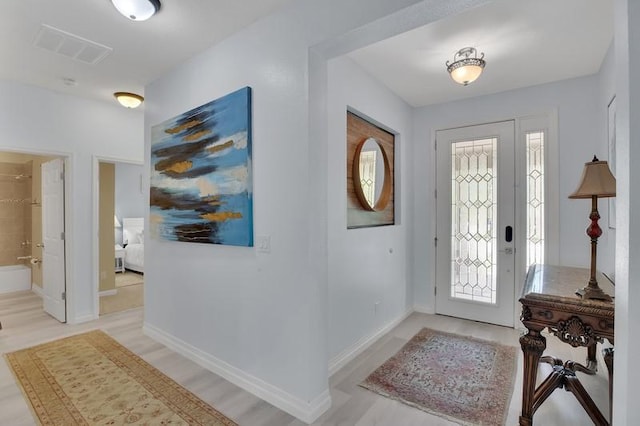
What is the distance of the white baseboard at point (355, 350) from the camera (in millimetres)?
2656

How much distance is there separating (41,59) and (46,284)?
9.28 ft

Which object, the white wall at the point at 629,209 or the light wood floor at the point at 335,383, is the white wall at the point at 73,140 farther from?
the white wall at the point at 629,209

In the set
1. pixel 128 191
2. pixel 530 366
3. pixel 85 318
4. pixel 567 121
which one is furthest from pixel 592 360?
pixel 128 191

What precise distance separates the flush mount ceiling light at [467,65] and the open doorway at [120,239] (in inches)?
149

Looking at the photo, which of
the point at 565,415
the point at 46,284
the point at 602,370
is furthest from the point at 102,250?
the point at 602,370

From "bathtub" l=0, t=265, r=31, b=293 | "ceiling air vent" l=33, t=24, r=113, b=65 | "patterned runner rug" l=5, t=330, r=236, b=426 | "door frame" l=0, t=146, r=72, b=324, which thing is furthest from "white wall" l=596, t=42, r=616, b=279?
"bathtub" l=0, t=265, r=31, b=293

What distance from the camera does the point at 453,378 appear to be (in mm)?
2521

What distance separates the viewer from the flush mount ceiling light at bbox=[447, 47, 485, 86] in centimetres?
262

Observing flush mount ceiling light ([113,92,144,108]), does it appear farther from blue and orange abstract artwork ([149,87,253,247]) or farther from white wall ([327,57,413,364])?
white wall ([327,57,413,364])

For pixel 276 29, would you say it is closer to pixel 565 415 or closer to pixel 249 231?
pixel 249 231

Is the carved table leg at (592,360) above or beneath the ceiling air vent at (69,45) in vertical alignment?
beneath

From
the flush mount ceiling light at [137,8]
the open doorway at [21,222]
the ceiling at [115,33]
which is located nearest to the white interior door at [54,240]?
the open doorway at [21,222]

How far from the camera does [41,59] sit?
288 centimetres

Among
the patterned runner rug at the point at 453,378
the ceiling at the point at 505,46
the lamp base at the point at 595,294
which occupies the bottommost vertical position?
the patterned runner rug at the point at 453,378
